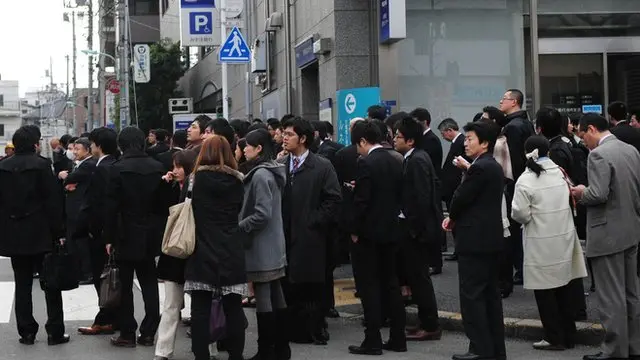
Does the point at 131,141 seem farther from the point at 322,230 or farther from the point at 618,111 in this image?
the point at 618,111

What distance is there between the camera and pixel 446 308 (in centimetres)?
963

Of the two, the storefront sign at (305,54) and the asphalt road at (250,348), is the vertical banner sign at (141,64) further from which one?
the asphalt road at (250,348)

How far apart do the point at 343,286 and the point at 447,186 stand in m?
1.86

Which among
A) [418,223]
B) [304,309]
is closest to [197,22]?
[304,309]

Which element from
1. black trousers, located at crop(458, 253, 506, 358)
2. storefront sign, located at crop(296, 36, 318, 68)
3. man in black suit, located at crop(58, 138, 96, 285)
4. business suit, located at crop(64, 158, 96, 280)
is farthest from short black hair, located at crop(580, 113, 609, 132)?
storefront sign, located at crop(296, 36, 318, 68)

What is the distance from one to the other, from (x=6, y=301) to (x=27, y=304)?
287 cm

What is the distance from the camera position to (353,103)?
50.1ft

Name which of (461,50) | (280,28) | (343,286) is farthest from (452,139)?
(280,28)

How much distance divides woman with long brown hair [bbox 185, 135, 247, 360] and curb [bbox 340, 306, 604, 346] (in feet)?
9.28

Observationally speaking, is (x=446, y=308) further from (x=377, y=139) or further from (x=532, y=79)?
(x=532, y=79)

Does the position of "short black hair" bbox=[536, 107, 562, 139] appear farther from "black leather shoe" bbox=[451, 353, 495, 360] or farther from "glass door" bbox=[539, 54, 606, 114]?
"glass door" bbox=[539, 54, 606, 114]

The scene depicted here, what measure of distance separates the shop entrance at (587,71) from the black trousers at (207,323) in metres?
10.8

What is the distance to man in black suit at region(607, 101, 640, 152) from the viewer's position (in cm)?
958

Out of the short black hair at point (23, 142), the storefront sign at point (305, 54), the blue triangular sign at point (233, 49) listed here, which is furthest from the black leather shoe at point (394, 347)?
the storefront sign at point (305, 54)
